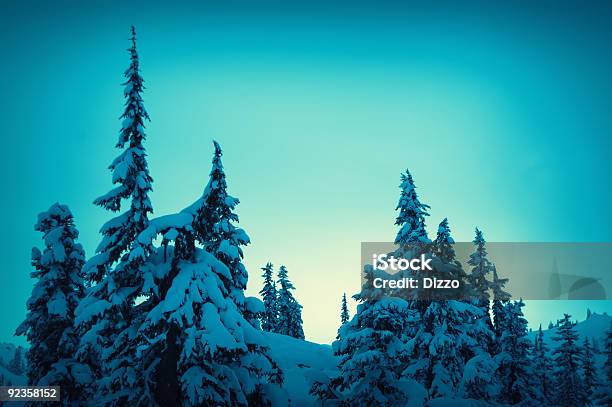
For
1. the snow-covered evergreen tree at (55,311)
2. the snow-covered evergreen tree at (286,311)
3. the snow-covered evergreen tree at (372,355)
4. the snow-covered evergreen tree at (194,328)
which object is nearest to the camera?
the snow-covered evergreen tree at (194,328)

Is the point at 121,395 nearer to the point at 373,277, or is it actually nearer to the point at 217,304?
the point at 217,304

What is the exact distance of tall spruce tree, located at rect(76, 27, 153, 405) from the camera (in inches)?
551

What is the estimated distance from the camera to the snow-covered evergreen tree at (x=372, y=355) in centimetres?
1778

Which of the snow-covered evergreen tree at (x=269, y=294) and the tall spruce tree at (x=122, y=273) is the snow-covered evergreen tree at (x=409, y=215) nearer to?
the tall spruce tree at (x=122, y=273)

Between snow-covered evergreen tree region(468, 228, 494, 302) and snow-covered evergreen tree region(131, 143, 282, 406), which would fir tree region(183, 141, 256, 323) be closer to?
snow-covered evergreen tree region(131, 143, 282, 406)

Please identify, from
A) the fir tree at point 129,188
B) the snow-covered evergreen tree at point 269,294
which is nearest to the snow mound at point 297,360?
the snow-covered evergreen tree at point 269,294

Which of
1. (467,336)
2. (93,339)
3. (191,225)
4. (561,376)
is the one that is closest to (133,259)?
(191,225)

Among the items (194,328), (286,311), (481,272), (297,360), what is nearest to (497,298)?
(481,272)

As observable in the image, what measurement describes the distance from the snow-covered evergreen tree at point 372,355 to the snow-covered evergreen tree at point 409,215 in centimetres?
603

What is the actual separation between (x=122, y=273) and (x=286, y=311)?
5435 cm

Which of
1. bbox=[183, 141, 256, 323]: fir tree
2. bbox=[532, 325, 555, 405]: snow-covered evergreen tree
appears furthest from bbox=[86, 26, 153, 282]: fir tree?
bbox=[532, 325, 555, 405]: snow-covered evergreen tree

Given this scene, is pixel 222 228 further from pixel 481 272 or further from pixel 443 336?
pixel 481 272

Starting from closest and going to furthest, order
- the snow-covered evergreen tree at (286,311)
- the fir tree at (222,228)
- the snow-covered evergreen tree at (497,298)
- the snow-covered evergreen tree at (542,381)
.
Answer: the fir tree at (222,228), the snow-covered evergreen tree at (542,381), the snow-covered evergreen tree at (497,298), the snow-covered evergreen tree at (286,311)

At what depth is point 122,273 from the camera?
14.4 m
